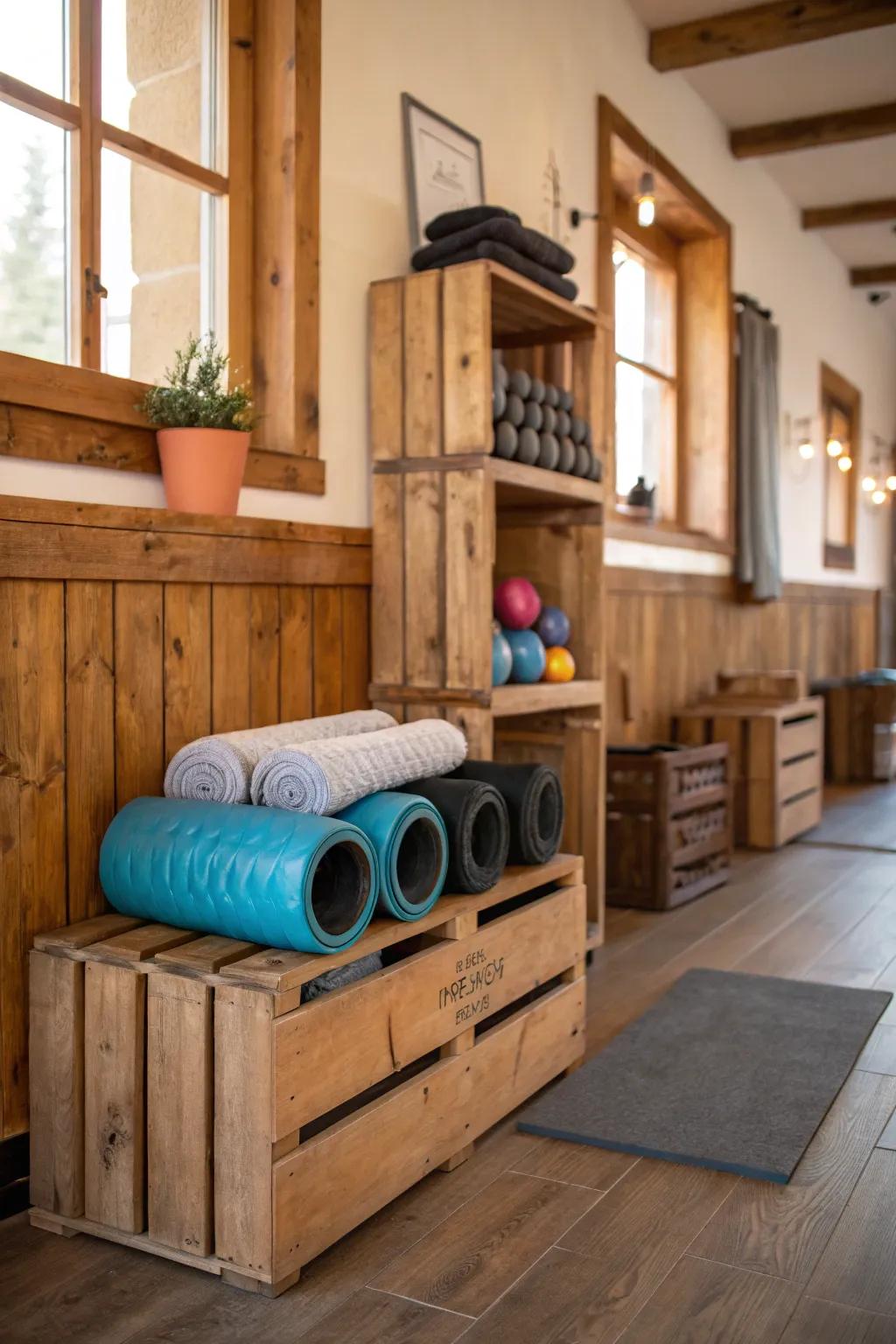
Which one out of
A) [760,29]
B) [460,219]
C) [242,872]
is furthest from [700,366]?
[242,872]

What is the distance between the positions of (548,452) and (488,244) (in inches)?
21.1

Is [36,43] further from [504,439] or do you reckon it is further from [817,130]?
[817,130]

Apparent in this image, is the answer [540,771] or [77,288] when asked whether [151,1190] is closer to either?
[540,771]

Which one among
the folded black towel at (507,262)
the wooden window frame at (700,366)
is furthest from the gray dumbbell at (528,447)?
the wooden window frame at (700,366)

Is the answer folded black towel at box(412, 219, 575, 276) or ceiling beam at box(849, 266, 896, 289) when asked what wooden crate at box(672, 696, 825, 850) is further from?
ceiling beam at box(849, 266, 896, 289)

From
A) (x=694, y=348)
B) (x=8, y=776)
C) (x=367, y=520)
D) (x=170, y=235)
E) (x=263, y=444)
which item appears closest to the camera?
(x=8, y=776)

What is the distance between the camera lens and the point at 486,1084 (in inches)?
89.2

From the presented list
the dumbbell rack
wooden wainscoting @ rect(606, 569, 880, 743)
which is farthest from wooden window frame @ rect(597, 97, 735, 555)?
the dumbbell rack

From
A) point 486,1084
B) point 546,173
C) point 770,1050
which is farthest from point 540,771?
point 546,173

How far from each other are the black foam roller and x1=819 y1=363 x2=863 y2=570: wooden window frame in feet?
18.2

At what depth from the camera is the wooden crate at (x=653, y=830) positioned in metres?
4.03

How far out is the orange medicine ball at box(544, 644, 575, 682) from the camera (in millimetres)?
3330

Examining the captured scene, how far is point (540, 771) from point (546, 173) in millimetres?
2378

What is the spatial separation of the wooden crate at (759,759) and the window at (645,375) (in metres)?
0.99
